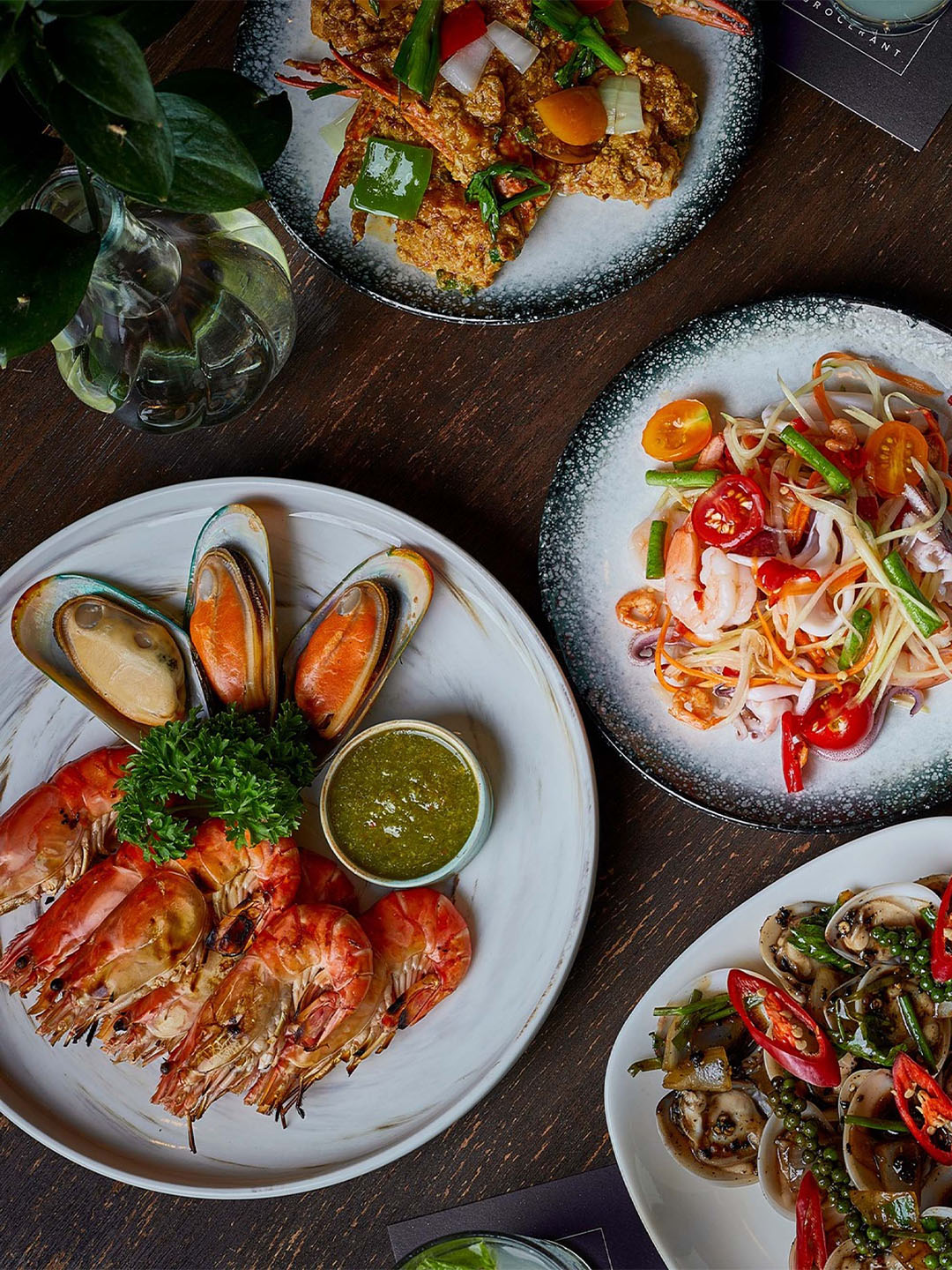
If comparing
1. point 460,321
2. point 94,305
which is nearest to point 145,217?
point 94,305

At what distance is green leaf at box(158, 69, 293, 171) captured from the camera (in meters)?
1.78

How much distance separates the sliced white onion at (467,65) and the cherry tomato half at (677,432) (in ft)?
2.71

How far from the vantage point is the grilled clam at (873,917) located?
2.38 metres

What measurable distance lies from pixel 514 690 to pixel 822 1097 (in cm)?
120

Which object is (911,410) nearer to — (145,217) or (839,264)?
(839,264)

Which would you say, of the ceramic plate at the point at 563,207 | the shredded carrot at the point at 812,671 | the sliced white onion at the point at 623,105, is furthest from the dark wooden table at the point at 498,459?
the shredded carrot at the point at 812,671

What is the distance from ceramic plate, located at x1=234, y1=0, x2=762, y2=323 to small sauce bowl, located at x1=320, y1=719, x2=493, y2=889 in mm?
974

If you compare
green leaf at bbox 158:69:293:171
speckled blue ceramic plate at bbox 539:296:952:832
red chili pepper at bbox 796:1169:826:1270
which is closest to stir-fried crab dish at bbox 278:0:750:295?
speckled blue ceramic plate at bbox 539:296:952:832

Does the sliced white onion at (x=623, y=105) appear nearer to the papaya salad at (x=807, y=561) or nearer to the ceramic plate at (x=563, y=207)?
the ceramic plate at (x=563, y=207)

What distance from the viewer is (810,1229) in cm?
238

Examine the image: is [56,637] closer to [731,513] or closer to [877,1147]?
[731,513]

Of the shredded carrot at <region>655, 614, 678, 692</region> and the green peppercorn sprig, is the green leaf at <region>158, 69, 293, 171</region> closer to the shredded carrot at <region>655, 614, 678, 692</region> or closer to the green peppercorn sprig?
the shredded carrot at <region>655, 614, 678, 692</region>

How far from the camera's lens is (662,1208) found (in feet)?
8.32

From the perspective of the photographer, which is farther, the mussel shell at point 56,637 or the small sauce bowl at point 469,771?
the mussel shell at point 56,637
